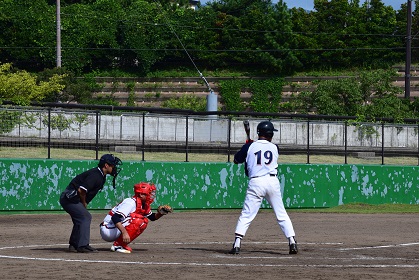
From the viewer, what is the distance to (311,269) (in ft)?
35.9

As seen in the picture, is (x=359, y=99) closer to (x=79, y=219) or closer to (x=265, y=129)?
(x=265, y=129)

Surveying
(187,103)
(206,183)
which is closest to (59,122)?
(206,183)

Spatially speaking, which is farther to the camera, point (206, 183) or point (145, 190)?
point (206, 183)

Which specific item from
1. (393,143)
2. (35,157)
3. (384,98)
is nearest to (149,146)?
(35,157)

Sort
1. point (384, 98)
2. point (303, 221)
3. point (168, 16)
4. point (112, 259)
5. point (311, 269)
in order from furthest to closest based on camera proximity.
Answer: point (168, 16), point (384, 98), point (303, 221), point (112, 259), point (311, 269)

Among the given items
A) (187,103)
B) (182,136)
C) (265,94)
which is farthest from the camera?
(265,94)

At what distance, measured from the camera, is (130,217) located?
12.6m

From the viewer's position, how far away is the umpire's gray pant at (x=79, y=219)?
12672mm

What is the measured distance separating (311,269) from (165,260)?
217 cm

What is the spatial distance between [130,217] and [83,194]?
0.80 m

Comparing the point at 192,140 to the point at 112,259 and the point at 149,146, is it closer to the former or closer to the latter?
the point at 149,146

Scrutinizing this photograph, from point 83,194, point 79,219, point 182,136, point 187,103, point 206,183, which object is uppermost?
point 187,103

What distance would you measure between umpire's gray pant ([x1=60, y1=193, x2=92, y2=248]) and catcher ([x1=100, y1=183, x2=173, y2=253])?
0.86 feet

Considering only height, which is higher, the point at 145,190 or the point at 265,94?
the point at 265,94
